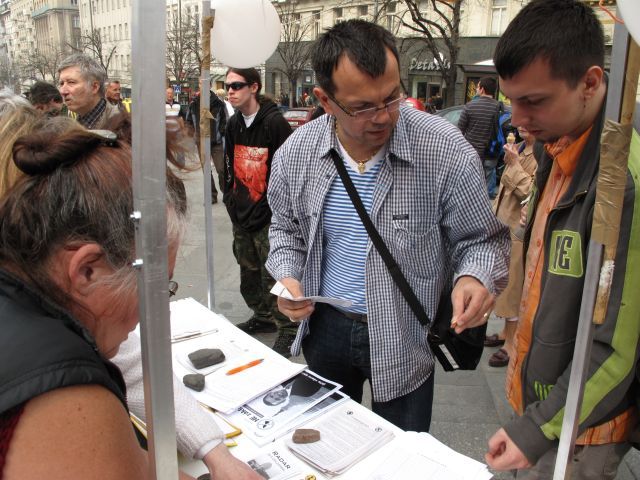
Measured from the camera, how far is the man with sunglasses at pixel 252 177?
334 cm

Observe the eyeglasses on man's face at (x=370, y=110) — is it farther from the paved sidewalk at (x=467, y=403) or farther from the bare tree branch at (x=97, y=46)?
the bare tree branch at (x=97, y=46)

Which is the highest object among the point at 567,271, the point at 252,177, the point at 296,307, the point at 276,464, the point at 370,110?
the point at 370,110

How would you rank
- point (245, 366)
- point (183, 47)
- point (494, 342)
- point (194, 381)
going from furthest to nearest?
point (183, 47)
point (494, 342)
point (245, 366)
point (194, 381)

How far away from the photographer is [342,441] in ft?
4.39

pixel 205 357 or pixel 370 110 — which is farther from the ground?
pixel 370 110

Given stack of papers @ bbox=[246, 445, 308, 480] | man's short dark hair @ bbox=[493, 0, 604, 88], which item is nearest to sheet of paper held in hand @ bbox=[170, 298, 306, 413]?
stack of papers @ bbox=[246, 445, 308, 480]

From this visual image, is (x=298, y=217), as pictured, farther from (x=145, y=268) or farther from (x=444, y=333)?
(x=145, y=268)

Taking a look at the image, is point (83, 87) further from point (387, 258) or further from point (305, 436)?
point (305, 436)

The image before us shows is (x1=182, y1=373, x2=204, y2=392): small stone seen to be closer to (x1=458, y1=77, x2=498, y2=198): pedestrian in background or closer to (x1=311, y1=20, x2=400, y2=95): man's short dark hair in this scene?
(x1=311, y1=20, x2=400, y2=95): man's short dark hair

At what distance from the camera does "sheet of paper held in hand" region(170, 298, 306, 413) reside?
1555mm

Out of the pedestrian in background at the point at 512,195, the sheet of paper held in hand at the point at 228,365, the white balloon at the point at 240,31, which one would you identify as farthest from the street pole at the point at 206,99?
the pedestrian in background at the point at 512,195

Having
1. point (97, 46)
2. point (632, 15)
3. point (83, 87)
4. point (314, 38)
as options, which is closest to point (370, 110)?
point (632, 15)

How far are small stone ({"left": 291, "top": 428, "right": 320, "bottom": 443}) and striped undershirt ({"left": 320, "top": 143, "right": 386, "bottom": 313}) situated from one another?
41 centimetres

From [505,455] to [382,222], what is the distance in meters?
0.68
